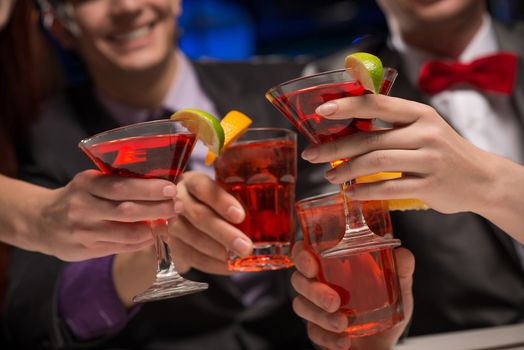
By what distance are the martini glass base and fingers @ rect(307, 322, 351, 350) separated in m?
0.30

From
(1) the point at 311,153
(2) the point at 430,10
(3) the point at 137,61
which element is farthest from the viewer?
(3) the point at 137,61

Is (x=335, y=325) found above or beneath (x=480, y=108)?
above

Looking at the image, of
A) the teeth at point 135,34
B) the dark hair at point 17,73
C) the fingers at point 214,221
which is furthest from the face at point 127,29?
the fingers at point 214,221

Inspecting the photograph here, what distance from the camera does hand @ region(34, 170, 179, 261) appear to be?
4.48 ft

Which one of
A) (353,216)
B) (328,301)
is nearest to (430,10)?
(353,216)

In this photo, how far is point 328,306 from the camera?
4.61 ft

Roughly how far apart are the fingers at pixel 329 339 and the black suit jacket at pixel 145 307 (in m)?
0.87

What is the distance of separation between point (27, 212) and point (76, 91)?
1.30 meters

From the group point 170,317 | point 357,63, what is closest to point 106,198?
point 357,63

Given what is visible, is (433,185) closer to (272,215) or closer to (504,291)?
(272,215)

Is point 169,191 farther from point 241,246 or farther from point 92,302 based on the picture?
point 92,302

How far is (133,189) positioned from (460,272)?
1394 millimetres

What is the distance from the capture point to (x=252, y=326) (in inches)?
98.3

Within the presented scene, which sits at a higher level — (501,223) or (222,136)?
(222,136)
